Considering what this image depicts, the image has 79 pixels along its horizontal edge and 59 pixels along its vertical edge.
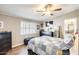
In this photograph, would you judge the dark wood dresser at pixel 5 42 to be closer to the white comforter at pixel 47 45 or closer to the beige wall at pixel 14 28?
the beige wall at pixel 14 28

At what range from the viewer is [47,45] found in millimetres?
1494

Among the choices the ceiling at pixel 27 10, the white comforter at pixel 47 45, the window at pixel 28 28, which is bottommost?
the white comforter at pixel 47 45

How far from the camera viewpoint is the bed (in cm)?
146

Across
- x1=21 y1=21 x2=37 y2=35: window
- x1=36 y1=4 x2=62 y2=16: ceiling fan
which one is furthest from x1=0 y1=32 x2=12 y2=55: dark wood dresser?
x1=36 y1=4 x2=62 y2=16: ceiling fan

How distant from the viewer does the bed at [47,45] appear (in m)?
1.46

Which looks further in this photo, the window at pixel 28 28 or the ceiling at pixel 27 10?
the window at pixel 28 28

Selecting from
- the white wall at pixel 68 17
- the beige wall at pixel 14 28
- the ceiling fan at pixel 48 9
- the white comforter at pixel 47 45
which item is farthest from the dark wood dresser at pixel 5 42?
the white wall at pixel 68 17

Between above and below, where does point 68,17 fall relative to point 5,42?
above

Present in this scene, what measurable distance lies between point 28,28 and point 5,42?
0.43 metres

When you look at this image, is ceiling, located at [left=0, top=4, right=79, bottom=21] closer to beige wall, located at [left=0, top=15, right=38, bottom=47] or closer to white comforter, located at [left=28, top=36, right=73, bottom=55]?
beige wall, located at [left=0, top=15, right=38, bottom=47]

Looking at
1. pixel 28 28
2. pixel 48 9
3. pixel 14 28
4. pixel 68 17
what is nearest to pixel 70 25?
pixel 68 17

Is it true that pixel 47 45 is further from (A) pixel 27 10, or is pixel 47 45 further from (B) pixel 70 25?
(A) pixel 27 10

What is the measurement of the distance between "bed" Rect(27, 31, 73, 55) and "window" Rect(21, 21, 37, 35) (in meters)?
0.14

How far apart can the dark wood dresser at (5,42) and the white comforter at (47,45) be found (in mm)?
313
